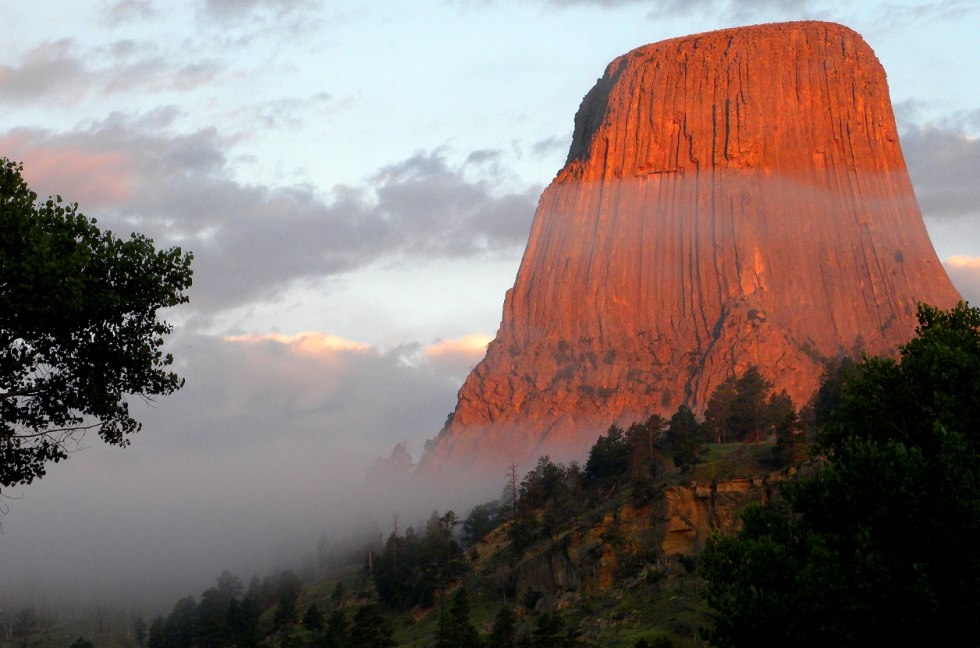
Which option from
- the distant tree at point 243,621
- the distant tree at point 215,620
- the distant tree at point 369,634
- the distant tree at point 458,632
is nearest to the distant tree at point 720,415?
the distant tree at point 458,632

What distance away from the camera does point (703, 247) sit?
536ft

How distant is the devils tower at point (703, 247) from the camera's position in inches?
6038

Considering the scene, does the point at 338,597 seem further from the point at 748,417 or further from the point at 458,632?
the point at 458,632

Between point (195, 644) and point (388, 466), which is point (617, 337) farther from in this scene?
point (195, 644)

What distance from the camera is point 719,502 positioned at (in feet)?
295

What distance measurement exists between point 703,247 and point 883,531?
13943 cm

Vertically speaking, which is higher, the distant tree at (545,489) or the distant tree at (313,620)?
the distant tree at (545,489)

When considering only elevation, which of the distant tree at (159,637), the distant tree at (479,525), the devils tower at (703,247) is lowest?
the distant tree at (159,637)

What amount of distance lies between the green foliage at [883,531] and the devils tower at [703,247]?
115m

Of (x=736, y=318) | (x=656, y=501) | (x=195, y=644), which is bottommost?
(x=195, y=644)

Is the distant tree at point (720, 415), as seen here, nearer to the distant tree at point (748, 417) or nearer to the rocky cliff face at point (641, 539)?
the distant tree at point (748, 417)

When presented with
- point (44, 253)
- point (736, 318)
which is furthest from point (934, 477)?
point (736, 318)

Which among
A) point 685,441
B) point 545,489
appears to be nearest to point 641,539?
point 685,441

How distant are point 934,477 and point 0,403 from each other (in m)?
19.7
